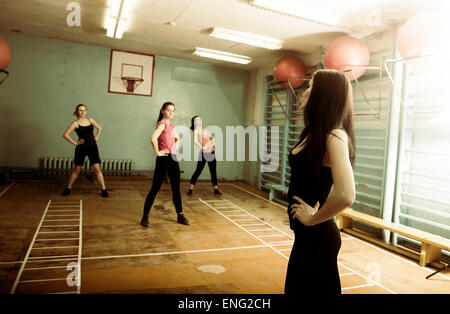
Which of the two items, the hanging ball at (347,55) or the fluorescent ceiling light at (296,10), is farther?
the hanging ball at (347,55)

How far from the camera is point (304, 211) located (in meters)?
1.25

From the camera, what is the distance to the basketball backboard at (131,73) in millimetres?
7113

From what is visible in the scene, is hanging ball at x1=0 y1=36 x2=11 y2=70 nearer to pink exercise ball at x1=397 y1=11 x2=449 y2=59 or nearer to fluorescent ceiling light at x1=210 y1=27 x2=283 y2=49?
fluorescent ceiling light at x1=210 y1=27 x2=283 y2=49

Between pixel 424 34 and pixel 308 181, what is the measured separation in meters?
2.56

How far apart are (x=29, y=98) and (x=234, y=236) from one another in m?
5.47

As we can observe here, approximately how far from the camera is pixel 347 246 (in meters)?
3.77

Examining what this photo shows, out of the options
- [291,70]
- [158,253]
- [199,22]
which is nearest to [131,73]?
[199,22]

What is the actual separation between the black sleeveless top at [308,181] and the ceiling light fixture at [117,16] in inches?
150

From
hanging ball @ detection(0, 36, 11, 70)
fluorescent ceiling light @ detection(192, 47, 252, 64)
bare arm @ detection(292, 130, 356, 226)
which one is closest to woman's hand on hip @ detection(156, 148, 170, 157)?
hanging ball @ detection(0, 36, 11, 70)

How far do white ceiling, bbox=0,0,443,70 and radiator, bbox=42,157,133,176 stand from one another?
2540mm

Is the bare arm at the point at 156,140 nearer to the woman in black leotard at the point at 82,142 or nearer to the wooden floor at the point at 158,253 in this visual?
the wooden floor at the point at 158,253

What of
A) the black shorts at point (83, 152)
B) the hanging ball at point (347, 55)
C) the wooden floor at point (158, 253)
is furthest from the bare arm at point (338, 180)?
the black shorts at point (83, 152)

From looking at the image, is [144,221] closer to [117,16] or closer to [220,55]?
[117,16]
